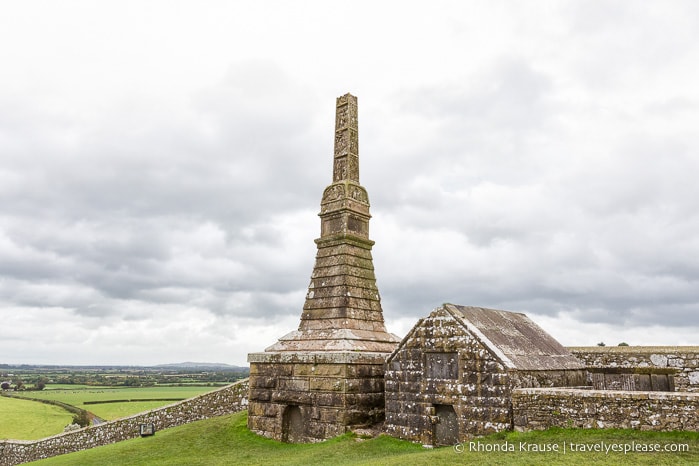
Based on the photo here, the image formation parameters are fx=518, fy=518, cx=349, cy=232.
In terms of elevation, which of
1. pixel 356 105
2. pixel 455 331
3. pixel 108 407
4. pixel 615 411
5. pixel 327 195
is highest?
pixel 356 105

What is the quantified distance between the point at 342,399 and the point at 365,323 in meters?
2.58

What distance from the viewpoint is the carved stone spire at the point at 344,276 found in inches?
565

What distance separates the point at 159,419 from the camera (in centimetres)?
1992

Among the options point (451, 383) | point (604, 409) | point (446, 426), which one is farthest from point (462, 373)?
point (604, 409)

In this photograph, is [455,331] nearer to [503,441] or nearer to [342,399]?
[503,441]

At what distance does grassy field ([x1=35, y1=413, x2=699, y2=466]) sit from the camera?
777cm

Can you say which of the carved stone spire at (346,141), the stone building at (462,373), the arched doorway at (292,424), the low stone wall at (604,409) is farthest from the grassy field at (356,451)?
the carved stone spire at (346,141)

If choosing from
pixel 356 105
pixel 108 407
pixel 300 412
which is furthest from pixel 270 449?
pixel 108 407

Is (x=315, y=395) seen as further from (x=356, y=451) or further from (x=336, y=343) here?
(x=356, y=451)

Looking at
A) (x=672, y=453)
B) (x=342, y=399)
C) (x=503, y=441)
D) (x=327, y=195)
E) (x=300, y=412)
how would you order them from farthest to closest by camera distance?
(x=327, y=195) → (x=300, y=412) → (x=342, y=399) → (x=503, y=441) → (x=672, y=453)

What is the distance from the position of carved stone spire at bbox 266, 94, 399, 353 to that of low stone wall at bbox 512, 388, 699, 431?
4.94 m

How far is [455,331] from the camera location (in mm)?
11328

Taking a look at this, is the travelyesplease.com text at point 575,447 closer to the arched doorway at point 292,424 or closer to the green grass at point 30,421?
the arched doorway at point 292,424

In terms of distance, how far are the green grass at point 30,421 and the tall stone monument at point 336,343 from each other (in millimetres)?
17202
